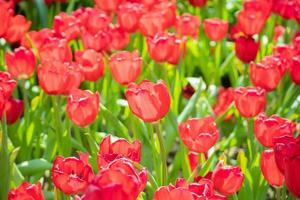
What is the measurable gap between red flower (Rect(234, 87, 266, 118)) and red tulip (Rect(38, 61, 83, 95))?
0.43 meters

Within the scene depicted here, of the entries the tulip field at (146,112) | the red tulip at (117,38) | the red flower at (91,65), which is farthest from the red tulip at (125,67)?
the red tulip at (117,38)

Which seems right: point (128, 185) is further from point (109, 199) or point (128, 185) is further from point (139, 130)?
point (139, 130)

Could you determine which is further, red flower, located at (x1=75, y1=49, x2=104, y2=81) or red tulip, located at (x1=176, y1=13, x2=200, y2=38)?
red tulip, located at (x1=176, y1=13, x2=200, y2=38)

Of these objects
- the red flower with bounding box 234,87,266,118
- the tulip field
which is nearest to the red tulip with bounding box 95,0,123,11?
the tulip field

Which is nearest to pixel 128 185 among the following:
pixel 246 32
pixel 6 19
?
pixel 6 19

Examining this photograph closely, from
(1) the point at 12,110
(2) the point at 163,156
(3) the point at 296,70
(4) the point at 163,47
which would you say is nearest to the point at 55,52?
(1) the point at 12,110

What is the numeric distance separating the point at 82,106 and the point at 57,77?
0.19 m

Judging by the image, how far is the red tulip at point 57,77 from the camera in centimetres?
179

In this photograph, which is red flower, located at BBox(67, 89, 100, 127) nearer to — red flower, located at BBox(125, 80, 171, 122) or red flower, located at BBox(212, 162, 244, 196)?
red flower, located at BBox(125, 80, 171, 122)

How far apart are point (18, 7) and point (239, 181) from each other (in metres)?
2.99

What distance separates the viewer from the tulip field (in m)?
1.35

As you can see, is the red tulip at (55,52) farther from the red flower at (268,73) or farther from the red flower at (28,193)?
the red flower at (28,193)

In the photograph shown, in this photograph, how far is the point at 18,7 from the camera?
4.19 metres

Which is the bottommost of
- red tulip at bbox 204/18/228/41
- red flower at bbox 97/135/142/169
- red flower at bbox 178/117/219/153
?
red tulip at bbox 204/18/228/41
